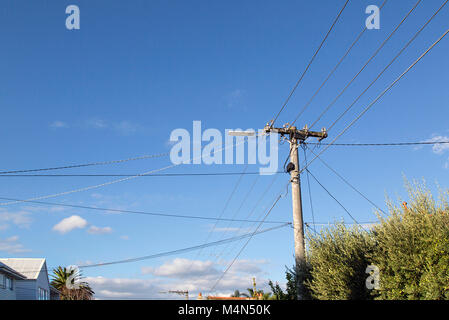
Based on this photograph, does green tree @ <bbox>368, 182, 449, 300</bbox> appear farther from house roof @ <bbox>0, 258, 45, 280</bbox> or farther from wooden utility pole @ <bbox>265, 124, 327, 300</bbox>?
house roof @ <bbox>0, 258, 45, 280</bbox>

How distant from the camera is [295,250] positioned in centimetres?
1981

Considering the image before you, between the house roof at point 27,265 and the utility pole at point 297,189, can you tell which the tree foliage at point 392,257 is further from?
the house roof at point 27,265

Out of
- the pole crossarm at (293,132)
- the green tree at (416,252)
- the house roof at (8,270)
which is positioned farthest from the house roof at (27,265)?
the green tree at (416,252)

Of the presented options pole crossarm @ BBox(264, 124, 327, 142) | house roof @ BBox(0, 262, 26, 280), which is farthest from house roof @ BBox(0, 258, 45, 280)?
pole crossarm @ BBox(264, 124, 327, 142)

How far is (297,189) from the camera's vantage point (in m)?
20.1

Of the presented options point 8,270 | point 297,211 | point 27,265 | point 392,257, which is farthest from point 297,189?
point 27,265

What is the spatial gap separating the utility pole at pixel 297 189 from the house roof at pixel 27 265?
43047 mm

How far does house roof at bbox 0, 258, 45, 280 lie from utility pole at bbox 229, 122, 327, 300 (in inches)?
1695

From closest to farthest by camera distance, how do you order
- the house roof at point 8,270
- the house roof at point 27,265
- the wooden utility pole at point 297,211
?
the wooden utility pole at point 297,211
the house roof at point 8,270
the house roof at point 27,265

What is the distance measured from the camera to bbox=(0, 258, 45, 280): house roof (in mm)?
52109

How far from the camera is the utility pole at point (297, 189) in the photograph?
19453 millimetres
